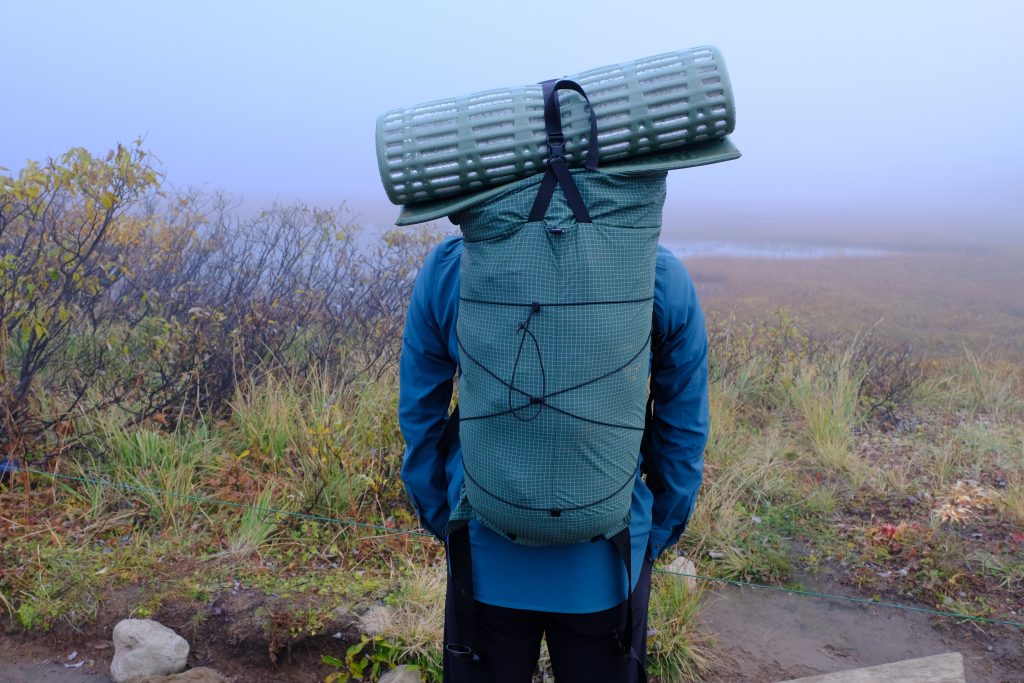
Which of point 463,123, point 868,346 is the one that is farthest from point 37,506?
point 868,346

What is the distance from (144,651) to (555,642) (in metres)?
2.09

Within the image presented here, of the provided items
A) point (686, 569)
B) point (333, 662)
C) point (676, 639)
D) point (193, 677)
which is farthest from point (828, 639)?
point (193, 677)

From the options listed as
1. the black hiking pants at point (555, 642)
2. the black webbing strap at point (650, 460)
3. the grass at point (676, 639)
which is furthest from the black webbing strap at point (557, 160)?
the grass at point (676, 639)

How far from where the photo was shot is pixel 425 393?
1918mm

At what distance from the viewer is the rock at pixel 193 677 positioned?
9.77 ft

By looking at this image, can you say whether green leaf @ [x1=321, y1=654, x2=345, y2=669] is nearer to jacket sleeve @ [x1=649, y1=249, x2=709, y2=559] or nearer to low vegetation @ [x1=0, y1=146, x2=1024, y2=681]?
low vegetation @ [x1=0, y1=146, x2=1024, y2=681]

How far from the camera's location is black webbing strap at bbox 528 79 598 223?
1.52 metres

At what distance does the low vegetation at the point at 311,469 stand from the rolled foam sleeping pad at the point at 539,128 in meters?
2.19

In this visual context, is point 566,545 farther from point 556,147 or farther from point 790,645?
point 790,645

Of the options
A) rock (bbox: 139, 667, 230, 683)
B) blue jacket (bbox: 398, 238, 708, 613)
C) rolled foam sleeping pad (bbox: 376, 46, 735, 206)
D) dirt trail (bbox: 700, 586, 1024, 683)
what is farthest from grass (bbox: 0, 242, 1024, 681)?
rolled foam sleeping pad (bbox: 376, 46, 735, 206)

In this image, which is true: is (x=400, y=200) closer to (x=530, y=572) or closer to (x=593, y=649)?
(x=530, y=572)

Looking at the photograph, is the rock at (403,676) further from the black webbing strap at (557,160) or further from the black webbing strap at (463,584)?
the black webbing strap at (557,160)

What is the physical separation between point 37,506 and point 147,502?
55cm

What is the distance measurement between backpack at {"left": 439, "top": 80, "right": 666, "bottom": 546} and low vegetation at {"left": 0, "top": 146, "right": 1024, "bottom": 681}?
1.86 metres
